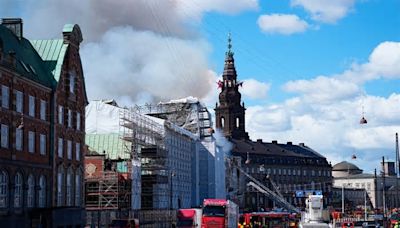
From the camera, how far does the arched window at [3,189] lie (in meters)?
54.8

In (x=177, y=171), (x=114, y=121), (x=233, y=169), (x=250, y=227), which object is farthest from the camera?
(x=233, y=169)

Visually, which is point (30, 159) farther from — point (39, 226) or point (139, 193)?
point (139, 193)

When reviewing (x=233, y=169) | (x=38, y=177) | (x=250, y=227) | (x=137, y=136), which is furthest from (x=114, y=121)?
(x=233, y=169)

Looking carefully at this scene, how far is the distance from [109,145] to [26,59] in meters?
33.3

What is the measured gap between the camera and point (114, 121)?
331 feet

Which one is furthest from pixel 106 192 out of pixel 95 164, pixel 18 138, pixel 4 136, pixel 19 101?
pixel 4 136

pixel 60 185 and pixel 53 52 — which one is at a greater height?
pixel 53 52

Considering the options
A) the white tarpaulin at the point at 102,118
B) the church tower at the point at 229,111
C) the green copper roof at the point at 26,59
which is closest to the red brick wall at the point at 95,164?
the white tarpaulin at the point at 102,118

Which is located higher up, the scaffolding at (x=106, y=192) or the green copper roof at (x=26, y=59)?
the green copper roof at (x=26, y=59)

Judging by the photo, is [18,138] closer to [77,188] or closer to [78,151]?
[77,188]

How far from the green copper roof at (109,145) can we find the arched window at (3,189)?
37.2m

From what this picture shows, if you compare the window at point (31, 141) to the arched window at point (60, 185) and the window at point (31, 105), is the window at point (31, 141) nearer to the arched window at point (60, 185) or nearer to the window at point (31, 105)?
the window at point (31, 105)

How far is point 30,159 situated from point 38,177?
6.68ft

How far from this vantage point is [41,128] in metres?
62.3
